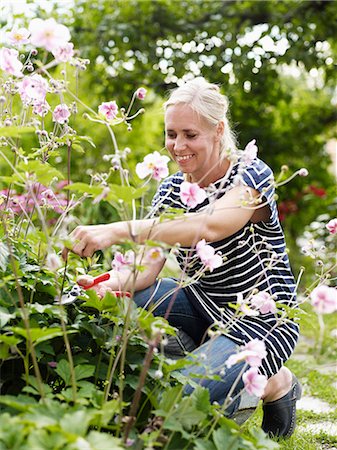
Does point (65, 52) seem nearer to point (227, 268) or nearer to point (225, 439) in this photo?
point (225, 439)

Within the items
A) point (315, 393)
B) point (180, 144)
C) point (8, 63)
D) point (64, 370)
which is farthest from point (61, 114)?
point (315, 393)

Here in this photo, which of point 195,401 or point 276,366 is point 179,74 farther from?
point 195,401

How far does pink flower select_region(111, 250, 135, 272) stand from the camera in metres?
1.57

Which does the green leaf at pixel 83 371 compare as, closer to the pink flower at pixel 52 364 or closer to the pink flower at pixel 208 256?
the pink flower at pixel 52 364

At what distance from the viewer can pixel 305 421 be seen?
2.88 meters

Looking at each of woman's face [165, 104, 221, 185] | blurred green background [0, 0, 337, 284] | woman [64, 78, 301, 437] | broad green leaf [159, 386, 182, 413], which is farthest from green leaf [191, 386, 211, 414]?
blurred green background [0, 0, 337, 284]

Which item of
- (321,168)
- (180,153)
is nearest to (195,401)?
(180,153)

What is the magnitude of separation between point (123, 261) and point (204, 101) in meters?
0.88

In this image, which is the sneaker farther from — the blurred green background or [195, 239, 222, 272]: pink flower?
the blurred green background

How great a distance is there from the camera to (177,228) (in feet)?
6.12

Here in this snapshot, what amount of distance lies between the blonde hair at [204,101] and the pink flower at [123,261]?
29.6 inches

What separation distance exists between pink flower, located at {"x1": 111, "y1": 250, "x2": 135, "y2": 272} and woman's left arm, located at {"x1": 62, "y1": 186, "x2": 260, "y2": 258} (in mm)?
40

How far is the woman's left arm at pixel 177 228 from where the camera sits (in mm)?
1612

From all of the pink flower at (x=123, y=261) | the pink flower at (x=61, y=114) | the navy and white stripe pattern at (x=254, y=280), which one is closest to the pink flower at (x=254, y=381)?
the pink flower at (x=123, y=261)
